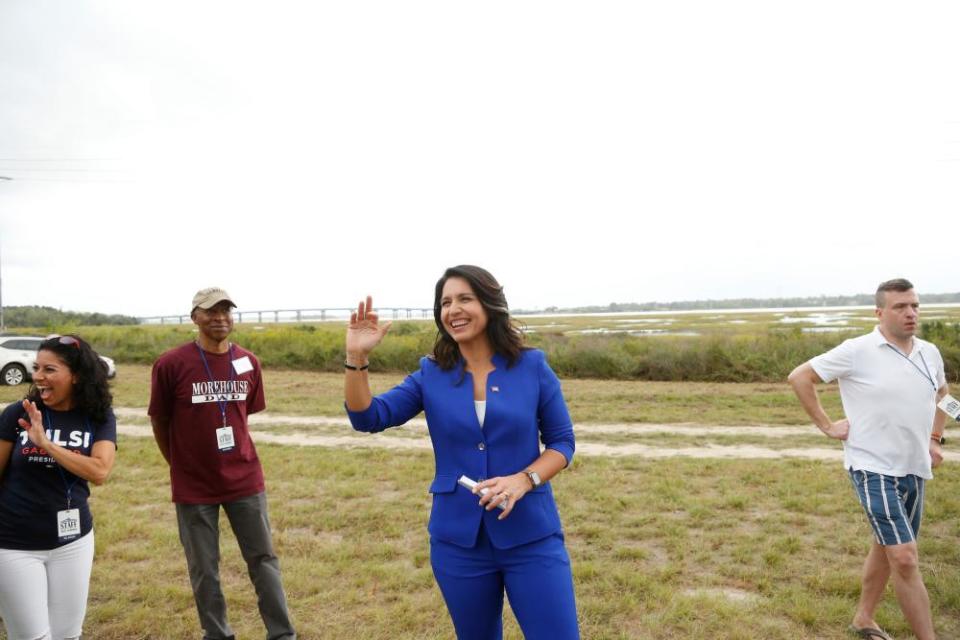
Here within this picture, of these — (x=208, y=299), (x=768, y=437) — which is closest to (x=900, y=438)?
(x=208, y=299)

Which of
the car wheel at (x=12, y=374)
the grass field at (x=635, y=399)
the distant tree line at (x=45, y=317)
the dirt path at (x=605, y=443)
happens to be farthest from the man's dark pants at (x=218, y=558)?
the distant tree line at (x=45, y=317)

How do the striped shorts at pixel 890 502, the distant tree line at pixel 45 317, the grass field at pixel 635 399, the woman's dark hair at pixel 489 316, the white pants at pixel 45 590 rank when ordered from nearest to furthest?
the woman's dark hair at pixel 489 316 < the white pants at pixel 45 590 < the striped shorts at pixel 890 502 < the grass field at pixel 635 399 < the distant tree line at pixel 45 317

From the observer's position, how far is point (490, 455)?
2.38 m

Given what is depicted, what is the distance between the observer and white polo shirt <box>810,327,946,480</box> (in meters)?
3.69

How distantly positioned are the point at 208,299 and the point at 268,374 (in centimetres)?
2002

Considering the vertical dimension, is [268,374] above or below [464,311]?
below

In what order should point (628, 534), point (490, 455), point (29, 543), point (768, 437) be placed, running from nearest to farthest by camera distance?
point (490, 455) < point (29, 543) < point (628, 534) < point (768, 437)

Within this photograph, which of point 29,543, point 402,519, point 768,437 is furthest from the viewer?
point 768,437

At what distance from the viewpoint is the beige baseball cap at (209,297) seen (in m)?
3.84

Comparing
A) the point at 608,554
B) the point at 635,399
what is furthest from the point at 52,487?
the point at 635,399

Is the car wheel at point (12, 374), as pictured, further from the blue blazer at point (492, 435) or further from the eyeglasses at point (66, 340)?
the blue blazer at point (492, 435)

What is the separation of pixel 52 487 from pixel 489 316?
2181 millimetres

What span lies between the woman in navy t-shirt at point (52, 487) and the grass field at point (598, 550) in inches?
61.4

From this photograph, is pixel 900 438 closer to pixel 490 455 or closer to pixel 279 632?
pixel 490 455
